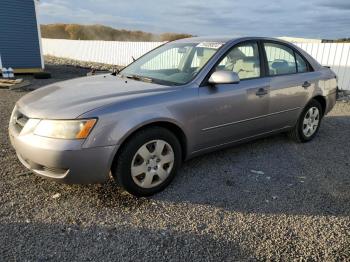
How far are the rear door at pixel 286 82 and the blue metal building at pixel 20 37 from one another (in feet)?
38.4

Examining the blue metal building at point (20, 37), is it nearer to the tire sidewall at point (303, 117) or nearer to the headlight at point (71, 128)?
the headlight at point (71, 128)

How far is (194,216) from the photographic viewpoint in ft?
10.2

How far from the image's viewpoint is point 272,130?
4652mm

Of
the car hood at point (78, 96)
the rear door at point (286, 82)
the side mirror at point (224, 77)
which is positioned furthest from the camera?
the rear door at point (286, 82)

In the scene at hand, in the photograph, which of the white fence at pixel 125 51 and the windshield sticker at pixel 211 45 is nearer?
the windshield sticker at pixel 211 45

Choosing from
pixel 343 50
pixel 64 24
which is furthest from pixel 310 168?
pixel 64 24

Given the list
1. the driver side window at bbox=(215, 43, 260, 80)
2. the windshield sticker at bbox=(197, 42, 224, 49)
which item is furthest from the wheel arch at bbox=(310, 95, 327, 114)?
the windshield sticker at bbox=(197, 42, 224, 49)

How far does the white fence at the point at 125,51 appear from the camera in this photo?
9816 millimetres

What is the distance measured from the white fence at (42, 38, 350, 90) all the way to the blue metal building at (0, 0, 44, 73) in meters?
5.75

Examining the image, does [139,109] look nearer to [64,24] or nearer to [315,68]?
[315,68]

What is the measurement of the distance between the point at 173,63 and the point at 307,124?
2.39 meters

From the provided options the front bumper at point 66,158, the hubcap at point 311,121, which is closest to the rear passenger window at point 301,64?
the hubcap at point 311,121

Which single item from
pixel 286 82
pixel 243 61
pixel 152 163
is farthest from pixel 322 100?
pixel 152 163

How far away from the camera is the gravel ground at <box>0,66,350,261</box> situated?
103 inches
